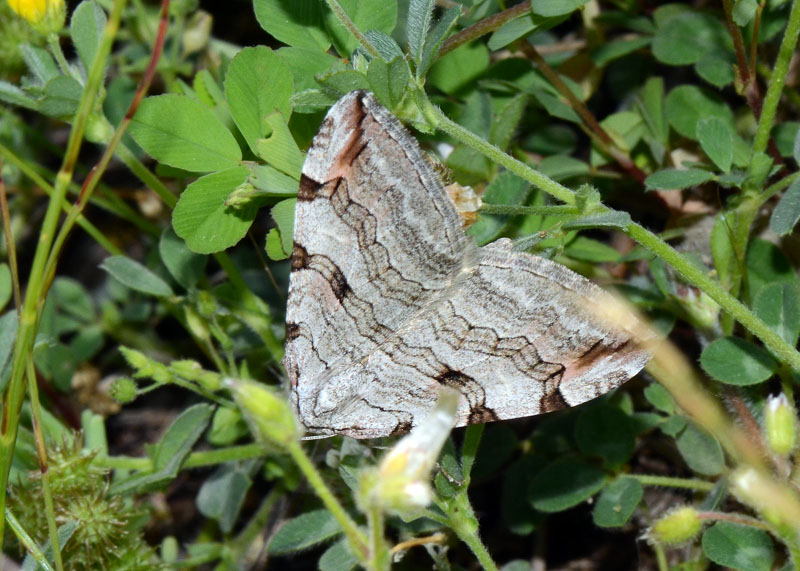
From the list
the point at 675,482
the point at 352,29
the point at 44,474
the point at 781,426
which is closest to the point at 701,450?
the point at 675,482

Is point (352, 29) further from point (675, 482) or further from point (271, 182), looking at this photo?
point (675, 482)

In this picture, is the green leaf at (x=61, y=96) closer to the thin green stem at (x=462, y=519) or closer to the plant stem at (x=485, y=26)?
the plant stem at (x=485, y=26)

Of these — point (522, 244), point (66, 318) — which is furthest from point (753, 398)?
point (66, 318)

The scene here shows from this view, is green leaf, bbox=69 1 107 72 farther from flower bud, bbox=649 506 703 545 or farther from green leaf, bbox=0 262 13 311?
flower bud, bbox=649 506 703 545

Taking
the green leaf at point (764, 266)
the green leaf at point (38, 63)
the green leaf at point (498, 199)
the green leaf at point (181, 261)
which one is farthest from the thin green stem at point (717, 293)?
the green leaf at point (38, 63)

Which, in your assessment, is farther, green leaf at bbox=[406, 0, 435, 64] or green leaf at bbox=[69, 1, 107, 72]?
green leaf at bbox=[69, 1, 107, 72]

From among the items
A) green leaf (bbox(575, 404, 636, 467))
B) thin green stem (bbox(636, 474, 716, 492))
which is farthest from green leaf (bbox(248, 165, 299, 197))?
thin green stem (bbox(636, 474, 716, 492))
